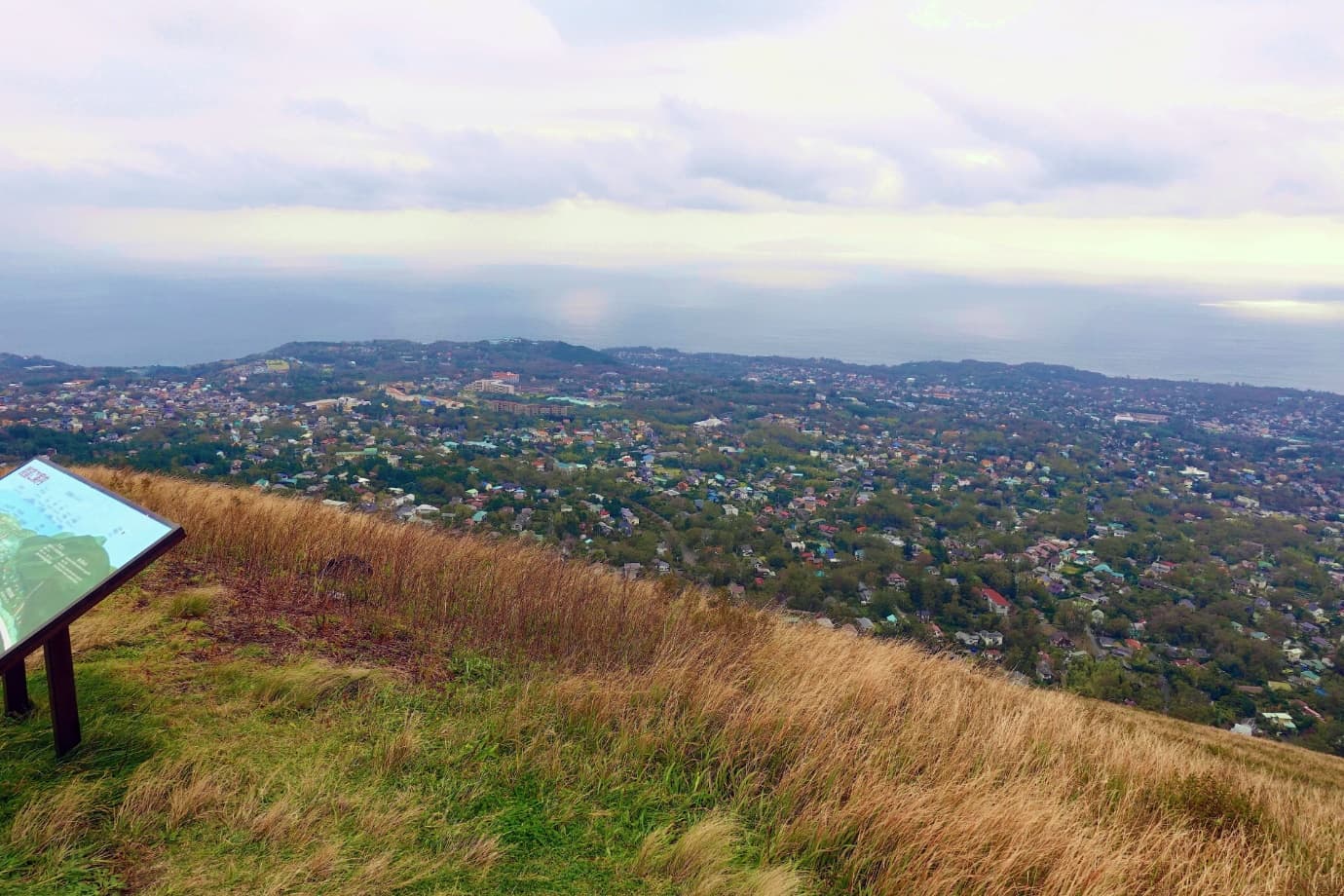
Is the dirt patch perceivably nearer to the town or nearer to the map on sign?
the map on sign

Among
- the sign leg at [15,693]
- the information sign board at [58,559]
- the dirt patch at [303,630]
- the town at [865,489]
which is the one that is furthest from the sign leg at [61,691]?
the town at [865,489]

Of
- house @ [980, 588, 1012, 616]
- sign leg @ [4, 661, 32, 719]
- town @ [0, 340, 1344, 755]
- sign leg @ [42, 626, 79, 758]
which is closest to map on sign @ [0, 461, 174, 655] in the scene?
sign leg @ [42, 626, 79, 758]

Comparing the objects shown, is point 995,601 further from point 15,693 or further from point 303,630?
point 15,693

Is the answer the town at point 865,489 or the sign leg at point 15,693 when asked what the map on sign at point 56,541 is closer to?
the sign leg at point 15,693

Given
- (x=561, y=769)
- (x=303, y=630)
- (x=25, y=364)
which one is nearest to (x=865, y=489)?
(x=303, y=630)

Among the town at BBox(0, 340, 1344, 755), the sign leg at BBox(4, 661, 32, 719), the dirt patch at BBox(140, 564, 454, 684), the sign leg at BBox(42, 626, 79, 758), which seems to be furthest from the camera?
the town at BBox(0, 340, 1344, 755)
